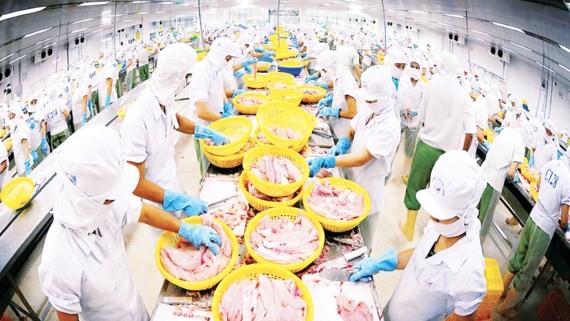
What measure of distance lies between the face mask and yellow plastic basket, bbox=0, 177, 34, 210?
445cm

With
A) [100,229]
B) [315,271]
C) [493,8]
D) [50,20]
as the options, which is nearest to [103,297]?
[100,229]

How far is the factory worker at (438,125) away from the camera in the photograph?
12.9 feet

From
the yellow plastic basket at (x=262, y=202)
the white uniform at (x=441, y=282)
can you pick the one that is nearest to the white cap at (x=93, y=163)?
the yellow plastic basket at (x=262, y=202)

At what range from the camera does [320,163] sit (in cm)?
294

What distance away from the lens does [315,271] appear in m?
2.07

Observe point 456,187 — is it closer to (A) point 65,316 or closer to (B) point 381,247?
(A) point 65,316

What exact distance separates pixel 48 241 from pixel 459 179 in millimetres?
2051

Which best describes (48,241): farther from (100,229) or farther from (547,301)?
(547,301)

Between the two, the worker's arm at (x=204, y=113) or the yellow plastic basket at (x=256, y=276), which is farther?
the worker's arm at (x=204, y=113)

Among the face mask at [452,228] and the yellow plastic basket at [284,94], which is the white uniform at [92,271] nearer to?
the face mask at [452,228]

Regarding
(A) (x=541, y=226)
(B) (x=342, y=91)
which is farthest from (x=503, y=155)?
(B) (x=342, y=91)

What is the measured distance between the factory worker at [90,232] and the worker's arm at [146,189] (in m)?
0.47

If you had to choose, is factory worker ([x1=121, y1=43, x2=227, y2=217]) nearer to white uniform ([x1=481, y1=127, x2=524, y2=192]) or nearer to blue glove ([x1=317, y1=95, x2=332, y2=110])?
blue glove ([x1=317, y1=95, x2=332, y2=110])

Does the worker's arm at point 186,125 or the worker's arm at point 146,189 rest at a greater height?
the worker's arm at point 186,125
